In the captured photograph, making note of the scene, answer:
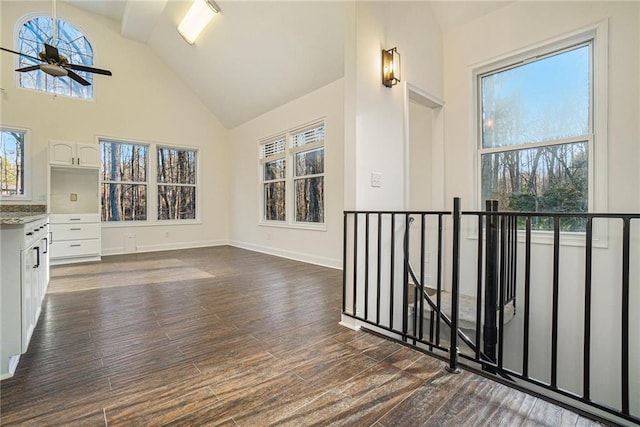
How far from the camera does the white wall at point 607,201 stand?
2.51 m

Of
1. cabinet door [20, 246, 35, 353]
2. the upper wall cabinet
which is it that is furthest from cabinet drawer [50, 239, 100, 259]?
cabinet door [20, 246, 35, 353]

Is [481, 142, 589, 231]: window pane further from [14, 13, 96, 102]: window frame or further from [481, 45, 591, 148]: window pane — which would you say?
[14, 13, 96, 102]: window frame

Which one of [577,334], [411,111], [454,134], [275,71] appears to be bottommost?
[577,334]

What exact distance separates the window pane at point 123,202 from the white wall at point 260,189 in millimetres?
1916

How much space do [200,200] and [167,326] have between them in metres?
5.14

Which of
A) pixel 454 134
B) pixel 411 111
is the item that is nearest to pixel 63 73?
pixel 411 111

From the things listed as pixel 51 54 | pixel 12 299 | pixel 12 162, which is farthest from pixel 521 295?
pixel 12 162

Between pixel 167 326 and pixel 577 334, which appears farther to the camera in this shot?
pixel 577 334

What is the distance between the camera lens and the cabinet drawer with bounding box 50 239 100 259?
15.9 ft

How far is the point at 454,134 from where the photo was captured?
11.9 feet

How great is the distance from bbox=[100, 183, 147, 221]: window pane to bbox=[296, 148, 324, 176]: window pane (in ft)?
11.4

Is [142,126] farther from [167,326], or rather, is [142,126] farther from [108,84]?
[167,326]

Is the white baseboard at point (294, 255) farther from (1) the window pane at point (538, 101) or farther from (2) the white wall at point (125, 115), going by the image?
(1) the window pane at point (538, 101)

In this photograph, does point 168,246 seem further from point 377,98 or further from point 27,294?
point 377,98
